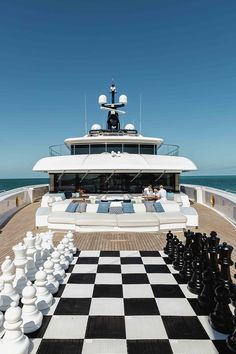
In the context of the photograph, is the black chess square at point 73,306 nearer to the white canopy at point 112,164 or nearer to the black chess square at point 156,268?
the black chess square at point 156,268

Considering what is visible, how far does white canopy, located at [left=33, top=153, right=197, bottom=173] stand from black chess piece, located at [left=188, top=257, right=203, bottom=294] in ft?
23.6

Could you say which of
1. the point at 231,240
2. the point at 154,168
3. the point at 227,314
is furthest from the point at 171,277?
the point at 154,168

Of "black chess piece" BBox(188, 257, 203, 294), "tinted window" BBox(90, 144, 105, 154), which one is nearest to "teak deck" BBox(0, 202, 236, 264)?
"black chess piece" BBox(188, 257, 203, 294)

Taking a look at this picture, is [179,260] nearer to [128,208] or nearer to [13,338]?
[13,338]

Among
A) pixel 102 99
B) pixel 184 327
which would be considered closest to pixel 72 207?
pixel 184 327

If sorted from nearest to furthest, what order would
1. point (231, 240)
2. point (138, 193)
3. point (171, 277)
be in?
point (171, 277) < point (231, 240) < point (138, 193)

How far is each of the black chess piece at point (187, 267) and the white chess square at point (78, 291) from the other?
1.35 meters

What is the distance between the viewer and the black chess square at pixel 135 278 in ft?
13.3

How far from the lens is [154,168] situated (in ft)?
36.9

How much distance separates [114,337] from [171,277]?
1.79m

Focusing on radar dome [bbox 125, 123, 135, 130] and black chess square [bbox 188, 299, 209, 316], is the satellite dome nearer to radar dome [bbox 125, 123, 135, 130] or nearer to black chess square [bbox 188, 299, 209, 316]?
radar dome [bbox 125, 123, 135, 130]

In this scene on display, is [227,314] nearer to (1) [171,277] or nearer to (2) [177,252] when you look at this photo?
(1) [171,277]

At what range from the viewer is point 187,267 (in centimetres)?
420

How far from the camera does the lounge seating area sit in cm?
760
